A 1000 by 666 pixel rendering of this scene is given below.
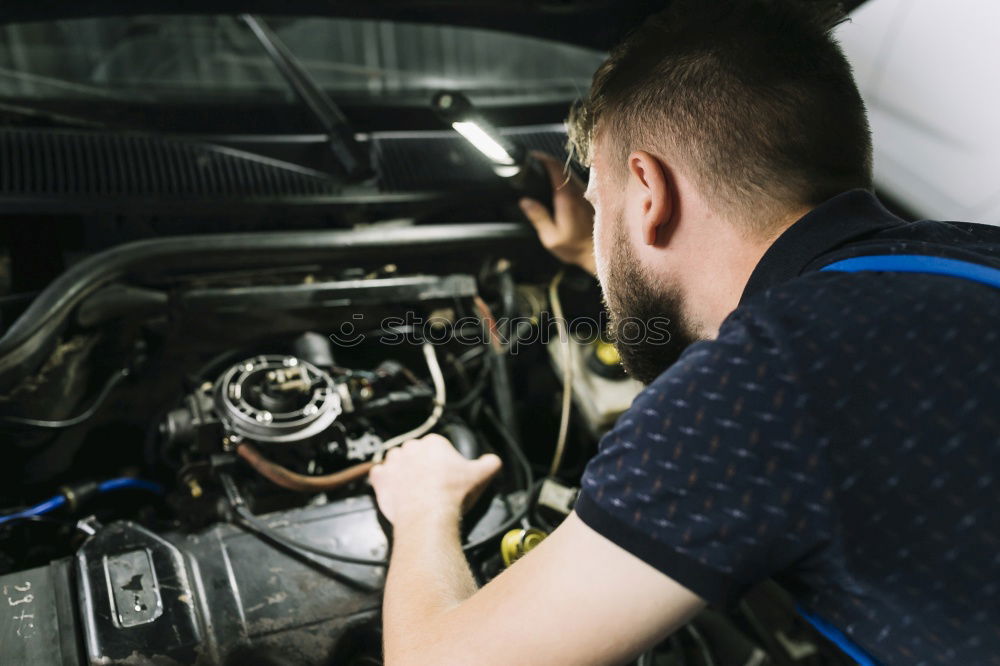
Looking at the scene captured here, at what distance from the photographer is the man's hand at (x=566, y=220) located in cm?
142

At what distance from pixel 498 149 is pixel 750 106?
25.0 inches

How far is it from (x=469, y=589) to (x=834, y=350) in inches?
19.5

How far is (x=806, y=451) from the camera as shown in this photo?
1.85 feet

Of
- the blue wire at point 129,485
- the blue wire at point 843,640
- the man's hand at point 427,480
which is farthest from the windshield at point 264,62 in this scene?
the blue wire at point 843,640

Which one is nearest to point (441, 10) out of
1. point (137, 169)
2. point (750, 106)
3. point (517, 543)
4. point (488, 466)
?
point (137, 169)

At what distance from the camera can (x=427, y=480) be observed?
1.03m

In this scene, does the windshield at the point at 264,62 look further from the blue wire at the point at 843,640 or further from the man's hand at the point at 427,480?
the blue wire at the point at 843,640

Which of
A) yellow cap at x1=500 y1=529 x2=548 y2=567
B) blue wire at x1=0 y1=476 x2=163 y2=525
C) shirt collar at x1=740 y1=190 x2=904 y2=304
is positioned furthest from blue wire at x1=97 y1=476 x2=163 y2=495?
shirt collar at x1=740 y1=190 x2=904 y2=304

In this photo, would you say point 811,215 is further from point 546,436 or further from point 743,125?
point 546,436

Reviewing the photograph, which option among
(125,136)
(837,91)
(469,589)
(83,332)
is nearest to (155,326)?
(83,332)

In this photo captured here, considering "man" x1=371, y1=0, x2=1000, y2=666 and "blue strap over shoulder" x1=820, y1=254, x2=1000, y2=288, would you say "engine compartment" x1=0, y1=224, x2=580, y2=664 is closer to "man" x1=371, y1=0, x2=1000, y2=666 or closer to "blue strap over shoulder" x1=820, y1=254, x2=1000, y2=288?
"man" x1=371, y1=0, x2=1000, y2=666

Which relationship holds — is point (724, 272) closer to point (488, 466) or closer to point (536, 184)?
point (488, 466)

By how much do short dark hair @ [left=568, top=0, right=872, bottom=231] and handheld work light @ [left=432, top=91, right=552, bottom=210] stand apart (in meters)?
0.45

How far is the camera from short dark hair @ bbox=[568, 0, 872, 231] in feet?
2.60
